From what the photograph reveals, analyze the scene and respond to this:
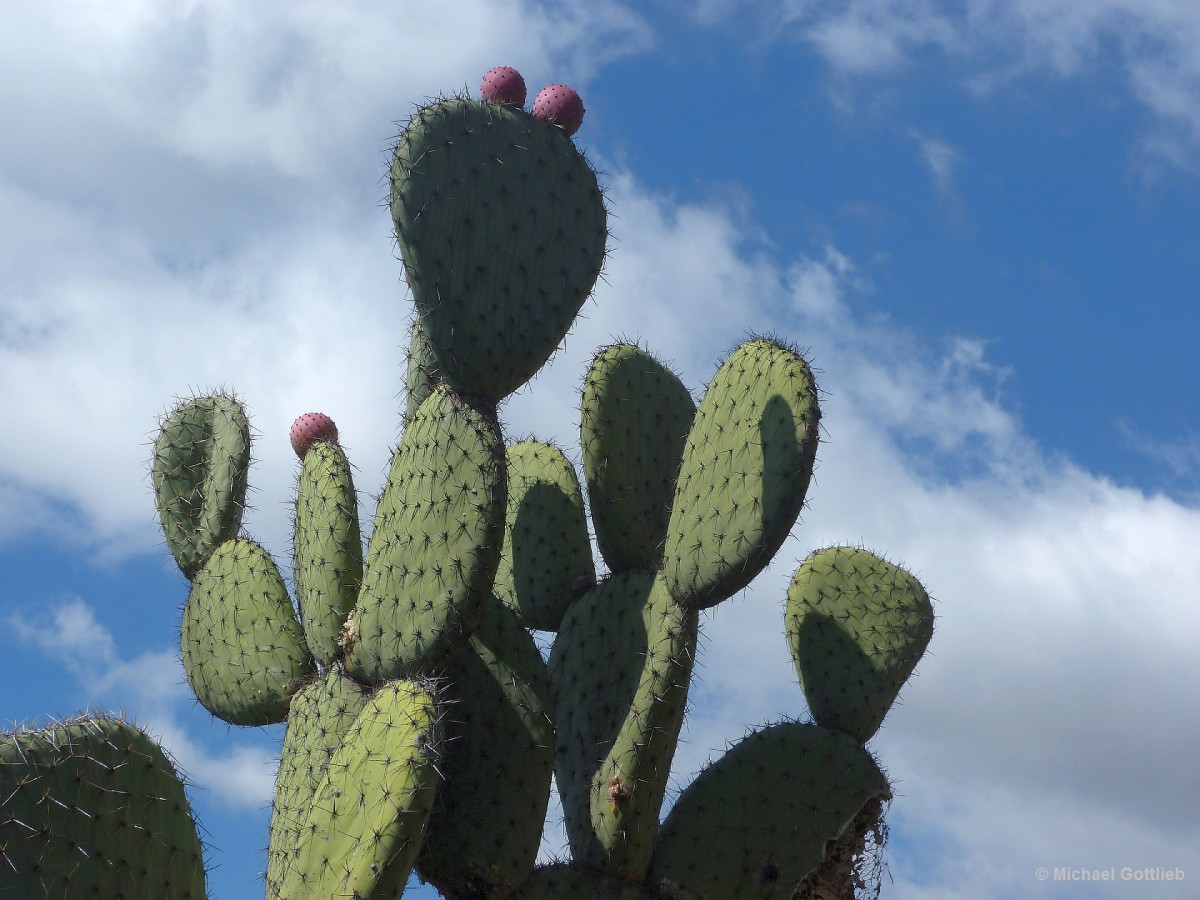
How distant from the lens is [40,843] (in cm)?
292

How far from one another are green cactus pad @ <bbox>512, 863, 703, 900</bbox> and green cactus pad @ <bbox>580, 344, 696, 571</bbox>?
1001 mm

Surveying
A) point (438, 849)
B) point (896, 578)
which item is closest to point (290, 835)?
point (438, 849)

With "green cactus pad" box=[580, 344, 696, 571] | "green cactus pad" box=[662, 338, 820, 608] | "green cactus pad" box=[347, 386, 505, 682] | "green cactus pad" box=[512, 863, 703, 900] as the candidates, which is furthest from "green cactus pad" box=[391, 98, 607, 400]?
"green cactus pad" box=[512, 863, 703, 900]

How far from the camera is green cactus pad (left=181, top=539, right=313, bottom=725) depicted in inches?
170

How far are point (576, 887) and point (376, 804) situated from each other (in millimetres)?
972

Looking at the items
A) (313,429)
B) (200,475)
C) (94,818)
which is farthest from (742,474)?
(200,475)

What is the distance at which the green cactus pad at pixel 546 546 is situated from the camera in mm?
4668

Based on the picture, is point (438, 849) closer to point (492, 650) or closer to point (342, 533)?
point (492, 650)

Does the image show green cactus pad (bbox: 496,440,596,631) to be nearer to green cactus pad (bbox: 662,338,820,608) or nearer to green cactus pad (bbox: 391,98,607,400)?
green cactus pad (bbox: 662,338,820,608)

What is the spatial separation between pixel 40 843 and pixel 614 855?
175 cm

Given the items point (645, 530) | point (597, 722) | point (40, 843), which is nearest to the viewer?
point (40, 843)

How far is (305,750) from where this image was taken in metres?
3.92

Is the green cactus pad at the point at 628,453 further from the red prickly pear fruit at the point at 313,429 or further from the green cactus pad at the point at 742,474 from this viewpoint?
the red prickly pear fruit at the point at 313,429

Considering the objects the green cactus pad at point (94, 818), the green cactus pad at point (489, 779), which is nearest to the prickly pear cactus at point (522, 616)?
the green cactus pad at point (489, 779)
